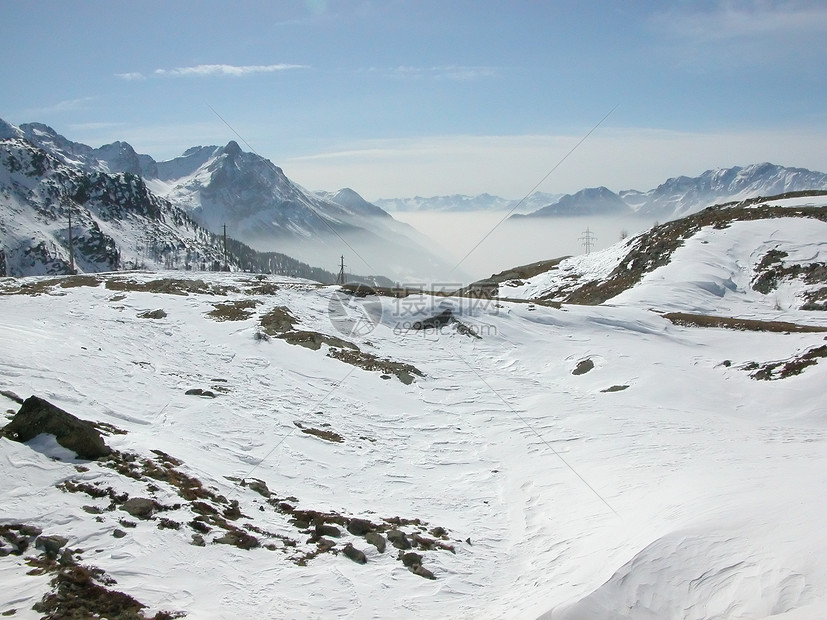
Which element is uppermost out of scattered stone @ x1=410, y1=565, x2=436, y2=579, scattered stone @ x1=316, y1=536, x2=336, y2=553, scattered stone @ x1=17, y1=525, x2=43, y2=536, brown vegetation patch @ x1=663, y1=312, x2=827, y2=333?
brown vegetation patch @ x1=663, y1=312, x2=827, y2=333

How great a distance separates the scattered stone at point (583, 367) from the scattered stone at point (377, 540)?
21.2 m

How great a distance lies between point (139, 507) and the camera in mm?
13555

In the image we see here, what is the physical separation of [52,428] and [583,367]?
2751 centimetres

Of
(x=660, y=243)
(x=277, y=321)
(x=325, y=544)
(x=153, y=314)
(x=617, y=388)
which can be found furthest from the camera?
(x=660, y=243)

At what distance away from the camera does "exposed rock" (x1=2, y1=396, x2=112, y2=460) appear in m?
14.4

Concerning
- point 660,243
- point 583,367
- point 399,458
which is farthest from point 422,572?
point 660,243

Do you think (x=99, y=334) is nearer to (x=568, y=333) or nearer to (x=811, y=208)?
(x=568, y=333)

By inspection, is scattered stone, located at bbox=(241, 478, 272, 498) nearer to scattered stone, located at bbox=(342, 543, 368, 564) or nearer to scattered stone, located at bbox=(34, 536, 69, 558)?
scattered stone, located at bbox=(342, 543, 368, 564)

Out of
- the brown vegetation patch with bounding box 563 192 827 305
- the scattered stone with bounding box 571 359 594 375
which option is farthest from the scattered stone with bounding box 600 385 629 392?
the brown vegetation patch with bounding box 563 192 827 305

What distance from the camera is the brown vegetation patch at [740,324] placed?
37.5 metres

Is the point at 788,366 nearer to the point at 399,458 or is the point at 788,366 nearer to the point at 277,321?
the point at 399,458

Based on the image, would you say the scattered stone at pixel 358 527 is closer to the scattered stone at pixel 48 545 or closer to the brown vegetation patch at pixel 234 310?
the scattered stone at pixel 48 545

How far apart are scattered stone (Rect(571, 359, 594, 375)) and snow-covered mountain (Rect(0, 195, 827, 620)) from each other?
0.94 ft

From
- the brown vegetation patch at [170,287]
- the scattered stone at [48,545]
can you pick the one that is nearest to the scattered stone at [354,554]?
the scattered stone at [48,545]
